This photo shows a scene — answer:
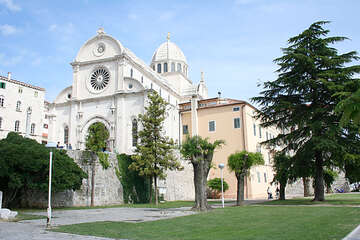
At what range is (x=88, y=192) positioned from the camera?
26.0 meters

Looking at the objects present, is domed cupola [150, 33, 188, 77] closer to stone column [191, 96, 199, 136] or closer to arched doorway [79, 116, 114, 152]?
stone column [191, 96, 199, 136]

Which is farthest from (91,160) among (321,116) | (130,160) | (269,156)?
(269,156)

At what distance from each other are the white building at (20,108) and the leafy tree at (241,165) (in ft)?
109

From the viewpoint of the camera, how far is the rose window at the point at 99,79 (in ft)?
147

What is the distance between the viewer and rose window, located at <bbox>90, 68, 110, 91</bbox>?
1764 inches

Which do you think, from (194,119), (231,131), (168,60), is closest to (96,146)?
(194,119)

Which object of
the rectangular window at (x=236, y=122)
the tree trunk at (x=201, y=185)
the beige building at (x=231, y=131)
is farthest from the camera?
the rectangular window at (x=236, y=122)

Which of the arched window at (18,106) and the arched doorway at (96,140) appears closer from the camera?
the arched doorway at (96,140)

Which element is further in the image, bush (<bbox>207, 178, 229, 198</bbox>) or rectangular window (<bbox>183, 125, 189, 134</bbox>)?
rectangular window (<bbox>183, 125, 189, 134</bbox>)

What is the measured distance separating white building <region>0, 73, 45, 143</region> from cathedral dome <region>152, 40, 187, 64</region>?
70.0 ft

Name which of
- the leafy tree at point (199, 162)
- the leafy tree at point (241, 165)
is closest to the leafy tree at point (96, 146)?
the leafy tree at point (199, 162)

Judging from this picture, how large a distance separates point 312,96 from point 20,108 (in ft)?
139

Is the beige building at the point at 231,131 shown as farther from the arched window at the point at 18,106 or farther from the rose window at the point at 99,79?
the arched window at the point at 18,106

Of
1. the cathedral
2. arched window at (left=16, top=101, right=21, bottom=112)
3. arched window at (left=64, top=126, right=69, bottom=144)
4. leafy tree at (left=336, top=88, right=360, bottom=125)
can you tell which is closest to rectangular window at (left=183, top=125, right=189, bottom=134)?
the cathedral
